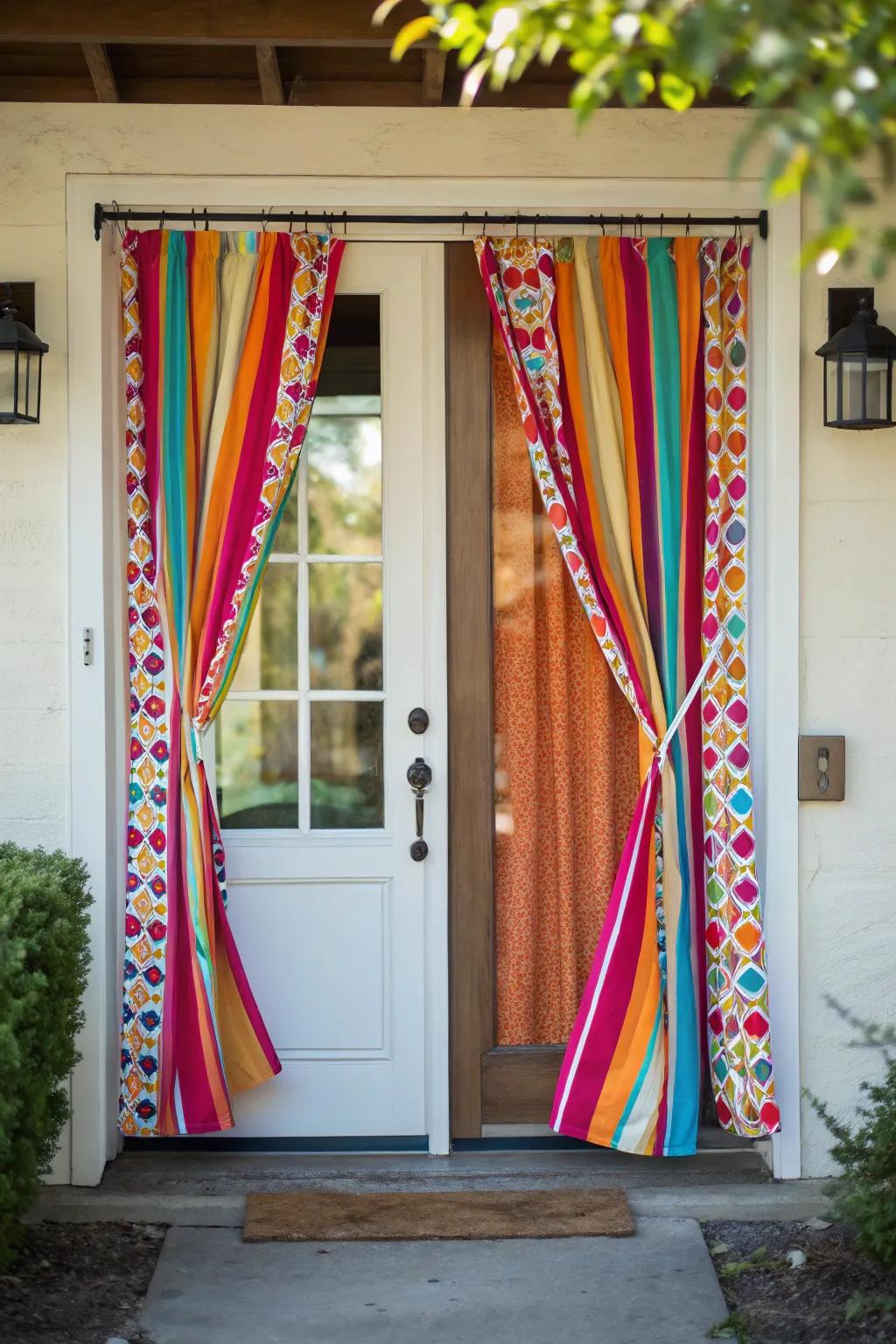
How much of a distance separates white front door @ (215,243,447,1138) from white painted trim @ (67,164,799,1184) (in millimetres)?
323

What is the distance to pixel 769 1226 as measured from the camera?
3381 mm

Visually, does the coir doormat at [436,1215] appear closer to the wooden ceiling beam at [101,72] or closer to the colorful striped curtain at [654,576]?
the colorful striped curtain at [654,576]

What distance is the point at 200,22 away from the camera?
3.22m

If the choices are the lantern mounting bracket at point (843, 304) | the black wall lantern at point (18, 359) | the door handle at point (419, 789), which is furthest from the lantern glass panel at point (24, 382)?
the lantern mounting bracket at point (843, 304)

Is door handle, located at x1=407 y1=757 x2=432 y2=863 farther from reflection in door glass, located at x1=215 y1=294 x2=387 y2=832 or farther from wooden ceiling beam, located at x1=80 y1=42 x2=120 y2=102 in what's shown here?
wooden ceiling beam, located at x1=80 y1=42 x2=120 y2=102

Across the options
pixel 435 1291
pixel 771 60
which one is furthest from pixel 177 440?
pixel 771 60

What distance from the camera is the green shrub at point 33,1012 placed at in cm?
269

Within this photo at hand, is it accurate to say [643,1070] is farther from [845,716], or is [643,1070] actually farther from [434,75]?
[434,75]

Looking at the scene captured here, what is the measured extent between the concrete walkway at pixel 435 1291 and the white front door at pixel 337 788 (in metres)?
0.53

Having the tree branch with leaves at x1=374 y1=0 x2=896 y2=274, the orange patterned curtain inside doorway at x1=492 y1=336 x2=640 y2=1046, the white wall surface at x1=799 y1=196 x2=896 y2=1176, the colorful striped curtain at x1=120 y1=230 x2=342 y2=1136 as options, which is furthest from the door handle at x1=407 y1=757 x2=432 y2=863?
the tree branch with leaves at x1=374 y1=0 x2=896 y2=274

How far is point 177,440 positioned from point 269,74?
0.94m

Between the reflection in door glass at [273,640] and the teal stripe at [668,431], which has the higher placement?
the teal stripe at [668,431]

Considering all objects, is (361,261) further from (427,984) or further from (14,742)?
(427,984)

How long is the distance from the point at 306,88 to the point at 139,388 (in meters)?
0.90
